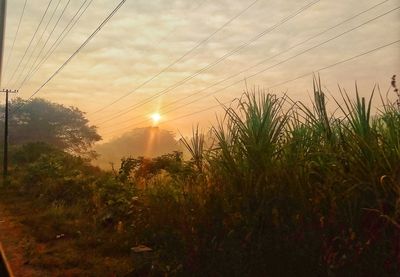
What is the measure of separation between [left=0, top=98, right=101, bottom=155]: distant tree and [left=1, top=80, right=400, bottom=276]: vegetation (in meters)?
51.9

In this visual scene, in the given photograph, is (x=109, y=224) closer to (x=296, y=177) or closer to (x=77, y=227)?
(x=77, y=227)

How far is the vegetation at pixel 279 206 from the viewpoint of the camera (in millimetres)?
3982

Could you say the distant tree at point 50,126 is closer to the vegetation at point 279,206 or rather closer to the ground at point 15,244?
the ground at point 15,244

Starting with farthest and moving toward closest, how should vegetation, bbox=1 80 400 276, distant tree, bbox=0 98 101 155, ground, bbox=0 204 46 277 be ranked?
distant tree, bbox=0 98 101 155 → ground, bbox=0 204 46 277 → vegetation, bbox=1 80 400 276

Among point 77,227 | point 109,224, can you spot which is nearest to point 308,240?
point 109,224

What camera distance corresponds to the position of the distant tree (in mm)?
55625

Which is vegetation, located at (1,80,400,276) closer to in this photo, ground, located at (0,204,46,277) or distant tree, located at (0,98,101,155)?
ground, located at (0,204,46,277)

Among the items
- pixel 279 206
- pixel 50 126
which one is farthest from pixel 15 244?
pixel 50 126

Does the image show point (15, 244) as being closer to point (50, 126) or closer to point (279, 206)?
point (279, 206)

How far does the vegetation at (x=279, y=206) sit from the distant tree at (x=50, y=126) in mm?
51903

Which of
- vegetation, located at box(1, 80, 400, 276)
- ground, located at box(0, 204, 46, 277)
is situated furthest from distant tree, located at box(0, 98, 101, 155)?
vegetation, located at box(1, 80, 400, 276)

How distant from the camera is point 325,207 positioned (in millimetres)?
4453

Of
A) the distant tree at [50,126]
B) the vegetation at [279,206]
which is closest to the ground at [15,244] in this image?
the vegetation at [279,206]

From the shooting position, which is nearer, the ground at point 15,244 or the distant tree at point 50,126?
the ground at point 15,244
